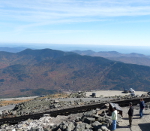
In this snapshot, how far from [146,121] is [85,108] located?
663cm

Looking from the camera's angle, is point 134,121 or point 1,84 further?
point 1,84

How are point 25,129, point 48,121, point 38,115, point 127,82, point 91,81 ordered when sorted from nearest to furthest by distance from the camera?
1. point 25,129
2. point 48,121
3. point 38,115
4. point 127,82
5. point 91,81

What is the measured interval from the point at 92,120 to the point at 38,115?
24.5ft

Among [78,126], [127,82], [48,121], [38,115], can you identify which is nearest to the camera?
[78,126]

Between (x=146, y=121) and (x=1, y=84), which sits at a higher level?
(x=146, y=121)

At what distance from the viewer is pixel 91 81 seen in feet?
629

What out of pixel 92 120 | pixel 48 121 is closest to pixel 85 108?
pixel 48 121

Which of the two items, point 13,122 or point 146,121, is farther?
point 13,122

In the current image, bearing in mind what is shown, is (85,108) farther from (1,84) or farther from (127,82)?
(1,84)

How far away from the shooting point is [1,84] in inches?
7657

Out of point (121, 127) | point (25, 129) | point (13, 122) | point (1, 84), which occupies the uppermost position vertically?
point (121, 127)

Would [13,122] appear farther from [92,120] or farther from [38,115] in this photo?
[92,120]

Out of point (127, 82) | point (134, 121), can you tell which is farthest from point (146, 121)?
point (127, 82)

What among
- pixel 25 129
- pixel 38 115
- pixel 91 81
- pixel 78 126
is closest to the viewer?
pixel 78 126
